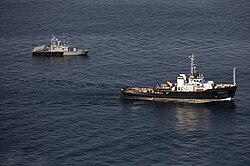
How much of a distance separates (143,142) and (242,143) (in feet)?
92.1

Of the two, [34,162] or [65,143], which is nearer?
[34,162]

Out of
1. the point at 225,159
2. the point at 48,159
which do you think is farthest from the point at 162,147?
the point at 48,159

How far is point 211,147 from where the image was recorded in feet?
625

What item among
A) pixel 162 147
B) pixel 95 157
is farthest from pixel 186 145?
pixel 95 157

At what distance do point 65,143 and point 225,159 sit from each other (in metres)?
45.4

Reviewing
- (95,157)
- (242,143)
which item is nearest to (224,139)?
(242,143)

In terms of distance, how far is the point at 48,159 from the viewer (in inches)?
7254

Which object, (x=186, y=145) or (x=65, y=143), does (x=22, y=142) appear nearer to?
(x=65, y=143)

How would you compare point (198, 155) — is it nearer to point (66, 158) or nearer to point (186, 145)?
point (186, 145)

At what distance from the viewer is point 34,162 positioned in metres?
182

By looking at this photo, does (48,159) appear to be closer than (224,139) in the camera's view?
Yes

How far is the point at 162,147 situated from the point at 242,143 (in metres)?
23.0

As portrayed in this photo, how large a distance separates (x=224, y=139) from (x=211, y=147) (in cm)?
750

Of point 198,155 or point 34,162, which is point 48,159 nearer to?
point 34,162
